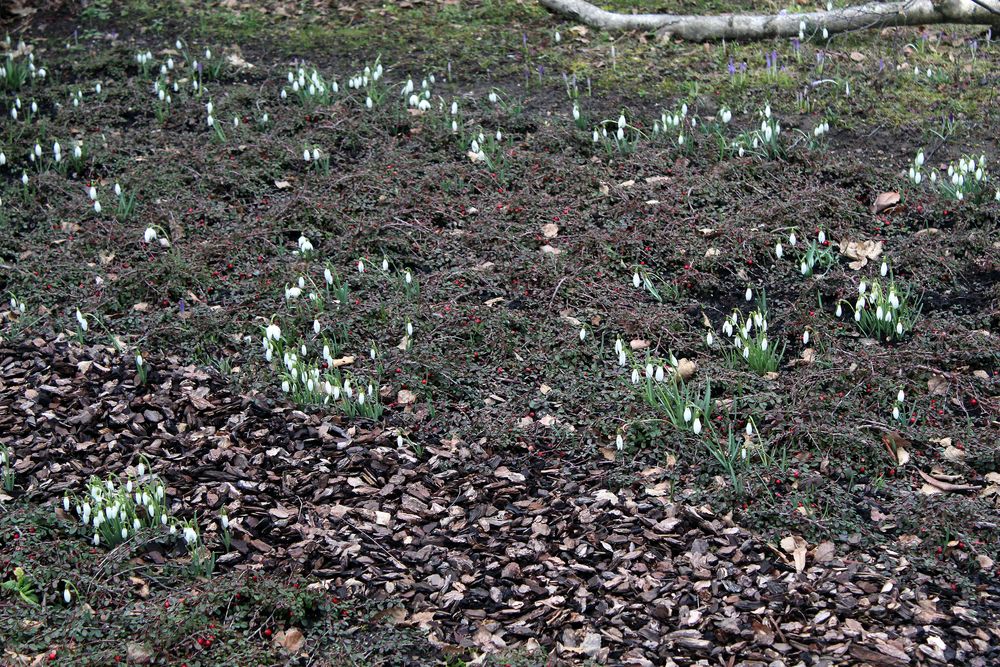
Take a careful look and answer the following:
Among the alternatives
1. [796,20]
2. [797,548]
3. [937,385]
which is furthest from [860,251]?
[796,20]

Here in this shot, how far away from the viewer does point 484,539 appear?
366 centimetres

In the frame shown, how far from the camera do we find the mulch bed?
315cm

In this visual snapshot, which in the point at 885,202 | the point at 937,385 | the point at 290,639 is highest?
the point at 885,202

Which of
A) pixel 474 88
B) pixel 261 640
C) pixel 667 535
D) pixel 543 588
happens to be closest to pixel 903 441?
pixel 667 535

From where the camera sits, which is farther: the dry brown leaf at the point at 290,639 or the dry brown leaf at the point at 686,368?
the dry brown leaf at the point at 686,368

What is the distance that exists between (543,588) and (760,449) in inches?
39.8

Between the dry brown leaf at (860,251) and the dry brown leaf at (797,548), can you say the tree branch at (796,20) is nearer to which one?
the dry brown leaf at (860,251)

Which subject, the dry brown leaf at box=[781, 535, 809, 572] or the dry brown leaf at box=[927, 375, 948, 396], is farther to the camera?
the dry brown leaf at box=[927, 375, 948, 396]

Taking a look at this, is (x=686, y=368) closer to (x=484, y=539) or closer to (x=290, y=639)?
(x=484, y=539)

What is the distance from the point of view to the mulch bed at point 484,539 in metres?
3.15

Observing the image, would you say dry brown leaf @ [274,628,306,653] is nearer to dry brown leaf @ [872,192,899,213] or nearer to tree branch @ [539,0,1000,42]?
dry brown leaf @ [872,192,899,213]

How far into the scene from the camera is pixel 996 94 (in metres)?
6.20

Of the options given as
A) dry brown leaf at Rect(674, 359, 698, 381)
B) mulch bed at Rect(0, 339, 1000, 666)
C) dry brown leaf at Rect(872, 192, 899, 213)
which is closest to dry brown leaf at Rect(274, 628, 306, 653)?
mulch bed at Rect(0, 339, 1000, 666)

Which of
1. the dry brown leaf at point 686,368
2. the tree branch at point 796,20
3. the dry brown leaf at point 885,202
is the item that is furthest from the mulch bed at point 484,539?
the tree branch at point 796,20
